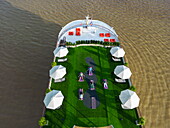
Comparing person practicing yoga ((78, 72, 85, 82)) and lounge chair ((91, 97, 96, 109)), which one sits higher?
person practicing yoga ((78, 72, 85, 82))

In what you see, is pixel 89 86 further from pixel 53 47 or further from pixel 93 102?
pixel 53 47

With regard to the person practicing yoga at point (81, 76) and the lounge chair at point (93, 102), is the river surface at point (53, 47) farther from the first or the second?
the lounge chair at point (93, 102)

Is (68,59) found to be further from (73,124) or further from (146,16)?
(146,16)

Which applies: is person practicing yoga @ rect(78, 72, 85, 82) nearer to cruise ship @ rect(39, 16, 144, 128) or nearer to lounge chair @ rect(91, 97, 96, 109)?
cruise ship @ rect(39, 16, 144, 128)

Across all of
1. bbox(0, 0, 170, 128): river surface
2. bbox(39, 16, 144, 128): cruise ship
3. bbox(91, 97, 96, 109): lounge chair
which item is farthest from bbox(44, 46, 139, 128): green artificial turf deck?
bbox(0, 0, 170, 128): river surface

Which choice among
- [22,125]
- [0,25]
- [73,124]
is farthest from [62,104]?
[0,25]

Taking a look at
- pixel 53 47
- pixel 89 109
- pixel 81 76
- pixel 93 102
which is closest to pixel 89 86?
pixel 81 76

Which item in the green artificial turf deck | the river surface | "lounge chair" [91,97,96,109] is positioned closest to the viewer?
the green artificial turf deck
